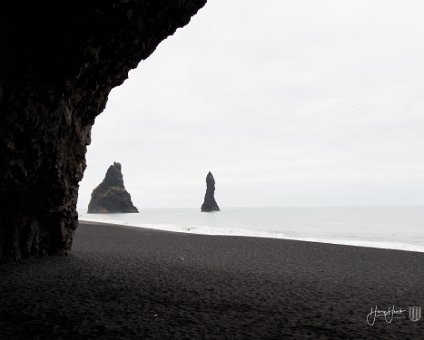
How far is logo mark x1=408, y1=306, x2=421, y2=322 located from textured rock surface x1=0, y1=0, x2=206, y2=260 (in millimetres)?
12628

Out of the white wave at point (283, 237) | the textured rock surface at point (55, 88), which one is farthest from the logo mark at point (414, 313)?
the white wave at point (283, 237)

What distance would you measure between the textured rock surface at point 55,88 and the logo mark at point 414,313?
12.6 metres

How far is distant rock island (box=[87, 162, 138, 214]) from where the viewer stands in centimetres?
12556

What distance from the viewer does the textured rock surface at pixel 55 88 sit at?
1134cm

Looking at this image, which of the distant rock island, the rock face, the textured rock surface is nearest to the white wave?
the textured rock surface

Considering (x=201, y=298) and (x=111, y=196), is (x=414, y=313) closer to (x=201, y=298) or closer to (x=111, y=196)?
(x=201, y=298)

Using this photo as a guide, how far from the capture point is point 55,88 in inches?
528

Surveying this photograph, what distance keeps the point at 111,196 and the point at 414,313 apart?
124 metres

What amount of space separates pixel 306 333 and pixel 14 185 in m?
12.3

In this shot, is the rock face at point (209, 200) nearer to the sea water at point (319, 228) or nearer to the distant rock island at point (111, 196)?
the distant rock island at point (111, 196)

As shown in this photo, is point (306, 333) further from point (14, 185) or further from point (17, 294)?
point (14, 185)

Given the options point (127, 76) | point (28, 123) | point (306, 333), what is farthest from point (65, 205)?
point (306, 333)

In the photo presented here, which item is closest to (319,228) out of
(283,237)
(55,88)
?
(283,237)

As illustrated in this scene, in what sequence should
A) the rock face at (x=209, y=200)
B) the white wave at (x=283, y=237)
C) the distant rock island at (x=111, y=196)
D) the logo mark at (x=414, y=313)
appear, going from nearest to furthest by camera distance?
the logo mark at (x=414, y=313)
the white wave at (x=283, y=237)
the distant rock island at (x=111, y=196)
the rock face at (x=209, y=200)
